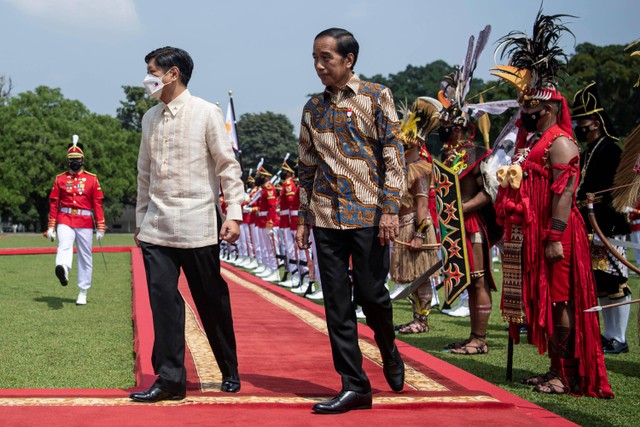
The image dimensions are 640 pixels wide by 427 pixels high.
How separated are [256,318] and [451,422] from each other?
5.16 m

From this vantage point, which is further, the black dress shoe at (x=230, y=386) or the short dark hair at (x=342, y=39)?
the black dress shoe at (x=230, y=386)

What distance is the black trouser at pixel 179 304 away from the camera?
4.52m

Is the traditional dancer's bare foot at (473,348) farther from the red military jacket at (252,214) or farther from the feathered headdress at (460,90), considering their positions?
the red military jacket at (252,214)

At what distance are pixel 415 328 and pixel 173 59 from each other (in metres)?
4.52

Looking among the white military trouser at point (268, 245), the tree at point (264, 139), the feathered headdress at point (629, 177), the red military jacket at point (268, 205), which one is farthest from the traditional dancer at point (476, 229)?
the tree at point (264, 139)

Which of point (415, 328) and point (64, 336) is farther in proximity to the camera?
point (415, 328)

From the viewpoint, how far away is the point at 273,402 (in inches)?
167

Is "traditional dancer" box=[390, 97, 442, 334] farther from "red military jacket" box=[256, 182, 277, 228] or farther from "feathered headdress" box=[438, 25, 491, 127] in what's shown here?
"red military jacket" box=[256, 182, 277, 228]

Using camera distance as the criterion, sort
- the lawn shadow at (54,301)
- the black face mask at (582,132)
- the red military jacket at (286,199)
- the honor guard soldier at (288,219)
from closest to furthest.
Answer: the black face mask at (582,132) < the lawn shadow at (54,301) < the honor guard soldier at (288,219) < the red military jacket at (286,199)

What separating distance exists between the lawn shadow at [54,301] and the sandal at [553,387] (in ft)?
22.1

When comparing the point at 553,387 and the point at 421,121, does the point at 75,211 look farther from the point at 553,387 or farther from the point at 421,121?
the point at 553,387

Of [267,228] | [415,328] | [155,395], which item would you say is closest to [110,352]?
[155,395]

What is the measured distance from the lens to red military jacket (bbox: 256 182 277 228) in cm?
1620

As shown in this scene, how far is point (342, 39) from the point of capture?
4.46 m
